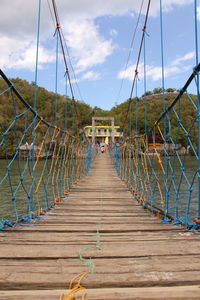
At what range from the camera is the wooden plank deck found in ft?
2.36

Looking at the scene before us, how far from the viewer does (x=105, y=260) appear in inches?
36.8

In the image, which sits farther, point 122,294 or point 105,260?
point 105,260

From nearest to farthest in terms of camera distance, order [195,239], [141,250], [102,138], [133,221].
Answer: [141,250], [195,239], [133,221], [102,138]

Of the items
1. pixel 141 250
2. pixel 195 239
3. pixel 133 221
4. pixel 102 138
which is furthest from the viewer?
pixel 102 138

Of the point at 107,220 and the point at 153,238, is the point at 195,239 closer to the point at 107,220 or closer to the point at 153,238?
the point at 153,238

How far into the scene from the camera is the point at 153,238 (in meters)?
1.19

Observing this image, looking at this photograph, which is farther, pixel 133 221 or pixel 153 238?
pixel 133 221

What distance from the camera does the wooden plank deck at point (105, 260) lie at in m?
0.72

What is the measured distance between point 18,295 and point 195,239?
2.68ft

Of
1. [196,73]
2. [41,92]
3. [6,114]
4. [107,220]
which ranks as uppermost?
[41,92]

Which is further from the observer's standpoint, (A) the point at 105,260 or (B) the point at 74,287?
(A) the point at 105,260

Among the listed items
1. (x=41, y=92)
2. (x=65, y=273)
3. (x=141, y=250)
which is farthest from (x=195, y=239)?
(x=41, y=92)

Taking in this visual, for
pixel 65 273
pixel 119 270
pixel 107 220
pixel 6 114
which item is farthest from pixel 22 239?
pixel 6 114

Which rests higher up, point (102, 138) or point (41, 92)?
point (41, 92)
